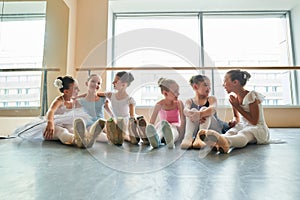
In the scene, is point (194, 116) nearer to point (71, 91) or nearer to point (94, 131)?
point (94, 131)

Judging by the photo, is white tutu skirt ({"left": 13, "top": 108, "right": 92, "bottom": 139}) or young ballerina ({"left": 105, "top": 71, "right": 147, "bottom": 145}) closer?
young ballerina ({"left": 105, "top": 71, "right": 147, "bottom": 145})

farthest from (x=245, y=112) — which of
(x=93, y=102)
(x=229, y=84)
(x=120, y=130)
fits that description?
(x=93, y=102)

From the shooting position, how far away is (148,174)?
666 millimetres

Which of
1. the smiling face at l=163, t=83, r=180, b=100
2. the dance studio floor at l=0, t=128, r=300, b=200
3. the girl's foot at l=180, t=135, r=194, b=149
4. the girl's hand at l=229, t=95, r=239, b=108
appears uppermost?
the smiling face at l=163, t=83, r=180, b=100

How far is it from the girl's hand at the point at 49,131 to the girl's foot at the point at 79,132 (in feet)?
0.84

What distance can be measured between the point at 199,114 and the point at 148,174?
1.72ft

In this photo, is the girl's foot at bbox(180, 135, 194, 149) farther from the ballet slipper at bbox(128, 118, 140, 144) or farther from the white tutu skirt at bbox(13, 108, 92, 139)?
the white tutu skirt at bbox(13, 108, 92, 139)

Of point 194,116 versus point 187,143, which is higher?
point 194,116

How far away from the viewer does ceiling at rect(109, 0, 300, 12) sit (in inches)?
106

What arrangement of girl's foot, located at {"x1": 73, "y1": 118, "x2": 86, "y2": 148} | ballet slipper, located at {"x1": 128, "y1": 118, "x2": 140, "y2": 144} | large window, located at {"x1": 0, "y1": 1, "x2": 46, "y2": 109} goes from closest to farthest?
girl's foot, located at {"x1": 73, "y1": 118, "x2": 86, "y2": 148}, ballet slipper, located at {"x1": 128, "y1": 118, "x2": 140, "y2": 144}, large window, located at {"x1": 0, "y1": 1, "x2": 46, "y2": 109}

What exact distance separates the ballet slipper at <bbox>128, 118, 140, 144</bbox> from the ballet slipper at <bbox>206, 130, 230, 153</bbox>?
0.39m

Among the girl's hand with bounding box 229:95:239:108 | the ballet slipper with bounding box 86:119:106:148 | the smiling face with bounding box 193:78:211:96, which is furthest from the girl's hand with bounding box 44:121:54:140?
the girl's hand with bounding box 229:95:239:108

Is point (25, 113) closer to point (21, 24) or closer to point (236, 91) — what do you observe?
point (21, 24)

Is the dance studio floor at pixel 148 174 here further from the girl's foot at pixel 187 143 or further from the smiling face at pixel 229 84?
the smiling face at pixel 229 84
